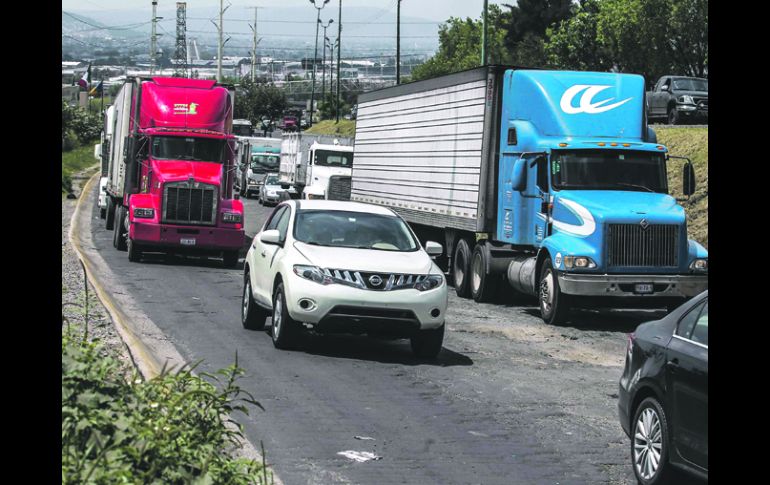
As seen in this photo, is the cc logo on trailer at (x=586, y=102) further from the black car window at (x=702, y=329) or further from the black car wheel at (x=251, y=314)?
the black car window at (x=702, y=329)

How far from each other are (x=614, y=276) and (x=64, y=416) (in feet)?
47.6

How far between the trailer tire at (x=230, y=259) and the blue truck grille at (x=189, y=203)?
760 millimetres

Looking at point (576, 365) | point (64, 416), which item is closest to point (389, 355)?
point (576, 365)

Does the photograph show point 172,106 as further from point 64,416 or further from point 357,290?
point 64,416

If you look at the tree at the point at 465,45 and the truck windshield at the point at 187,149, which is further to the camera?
the tree at the point at 465,45

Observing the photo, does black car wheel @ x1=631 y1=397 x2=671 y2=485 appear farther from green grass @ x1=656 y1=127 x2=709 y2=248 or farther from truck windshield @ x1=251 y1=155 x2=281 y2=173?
truck windshield @ x1=251 y1=155 x2=281 y2=173

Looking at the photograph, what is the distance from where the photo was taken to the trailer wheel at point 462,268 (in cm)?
2405

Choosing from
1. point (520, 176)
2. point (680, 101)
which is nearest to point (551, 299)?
point (520, 176)

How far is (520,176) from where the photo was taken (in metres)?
21.3

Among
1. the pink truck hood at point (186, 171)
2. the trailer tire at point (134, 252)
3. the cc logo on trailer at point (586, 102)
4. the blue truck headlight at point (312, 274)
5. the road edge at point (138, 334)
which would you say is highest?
the cc logo on trailer at point (586, 102)

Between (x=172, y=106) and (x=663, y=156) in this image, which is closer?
(x=663, y=156)

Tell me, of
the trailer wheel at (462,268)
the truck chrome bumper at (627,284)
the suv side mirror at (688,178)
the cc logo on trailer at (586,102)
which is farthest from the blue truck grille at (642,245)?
the trailer wheel at (462,268)

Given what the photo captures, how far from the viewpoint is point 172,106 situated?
29.0 metres

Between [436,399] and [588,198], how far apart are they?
888 centimetres
